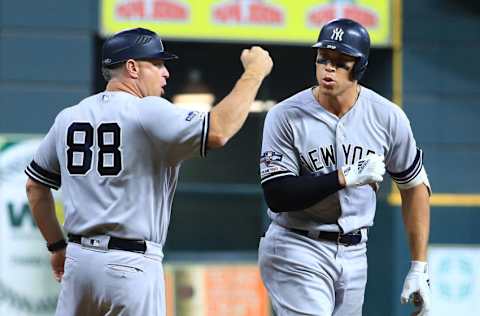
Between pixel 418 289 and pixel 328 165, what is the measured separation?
A: 32.0 inches

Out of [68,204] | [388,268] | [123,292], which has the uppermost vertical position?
[68,204]

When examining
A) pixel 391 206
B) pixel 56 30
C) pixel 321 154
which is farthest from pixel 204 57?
pixel 321 154

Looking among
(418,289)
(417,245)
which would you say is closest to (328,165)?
(417,245)

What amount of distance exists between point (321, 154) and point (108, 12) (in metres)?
4.54

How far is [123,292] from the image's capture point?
4.65 m

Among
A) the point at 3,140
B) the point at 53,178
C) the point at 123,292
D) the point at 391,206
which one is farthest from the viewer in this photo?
the point at 391,206

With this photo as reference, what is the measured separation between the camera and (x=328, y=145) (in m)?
5.39

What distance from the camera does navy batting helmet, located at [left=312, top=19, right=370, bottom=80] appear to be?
17.5 feet

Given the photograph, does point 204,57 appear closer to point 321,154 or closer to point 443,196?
point 443,196

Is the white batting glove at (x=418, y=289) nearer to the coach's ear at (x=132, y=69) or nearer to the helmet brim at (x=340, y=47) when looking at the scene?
the helmet brim at (x=340, y=47)

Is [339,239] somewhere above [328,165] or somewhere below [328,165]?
below

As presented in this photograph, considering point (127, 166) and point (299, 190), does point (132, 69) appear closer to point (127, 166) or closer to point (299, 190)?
point (127, 166)

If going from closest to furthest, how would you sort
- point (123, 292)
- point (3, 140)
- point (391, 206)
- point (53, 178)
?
point (123, 292)
point (53, 178)
point (3, 140)
point (391, 206)

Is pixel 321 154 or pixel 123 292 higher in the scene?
pixel 321 154
